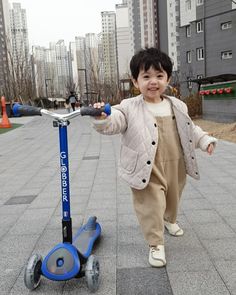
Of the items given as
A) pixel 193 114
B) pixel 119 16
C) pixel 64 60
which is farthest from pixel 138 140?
pixel 64 60

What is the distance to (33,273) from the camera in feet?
7.66

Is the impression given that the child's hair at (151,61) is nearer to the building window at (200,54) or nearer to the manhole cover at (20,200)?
the manhole cover at (20,200)

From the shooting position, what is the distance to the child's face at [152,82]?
264 centimetres

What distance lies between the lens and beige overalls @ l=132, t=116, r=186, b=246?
2672 millimetres

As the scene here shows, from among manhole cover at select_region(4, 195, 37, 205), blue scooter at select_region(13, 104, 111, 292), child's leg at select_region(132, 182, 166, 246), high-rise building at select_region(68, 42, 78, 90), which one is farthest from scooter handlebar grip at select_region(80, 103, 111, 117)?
high-rise building at select_region(68, 42, 78, 90)

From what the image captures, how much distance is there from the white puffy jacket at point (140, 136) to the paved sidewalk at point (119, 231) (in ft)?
2.09

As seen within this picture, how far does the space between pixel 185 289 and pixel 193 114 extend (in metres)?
15.2

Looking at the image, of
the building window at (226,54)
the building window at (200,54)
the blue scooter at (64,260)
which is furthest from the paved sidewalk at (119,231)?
the building window at (200,54)

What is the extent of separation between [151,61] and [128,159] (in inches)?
28.9

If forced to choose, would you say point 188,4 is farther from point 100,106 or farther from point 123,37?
point 100,106

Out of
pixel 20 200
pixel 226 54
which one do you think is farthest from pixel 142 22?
pixel 20 200

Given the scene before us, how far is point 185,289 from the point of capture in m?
2.34

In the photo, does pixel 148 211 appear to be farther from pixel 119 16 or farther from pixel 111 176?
pixel 119 16

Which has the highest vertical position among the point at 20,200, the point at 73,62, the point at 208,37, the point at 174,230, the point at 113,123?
the point at 73,62
